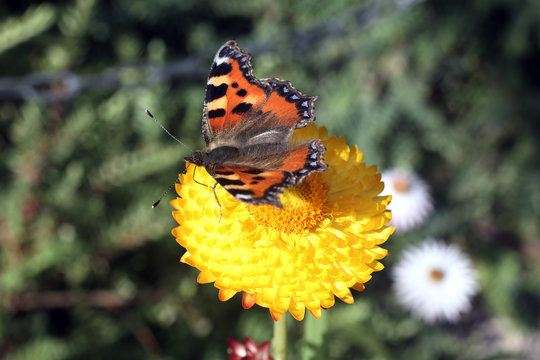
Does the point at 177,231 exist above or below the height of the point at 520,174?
below

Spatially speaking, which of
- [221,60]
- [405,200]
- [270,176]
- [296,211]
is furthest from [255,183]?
[405,200]

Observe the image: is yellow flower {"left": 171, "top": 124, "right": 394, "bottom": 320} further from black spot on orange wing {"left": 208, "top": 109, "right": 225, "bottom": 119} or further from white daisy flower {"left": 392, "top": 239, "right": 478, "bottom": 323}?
white daisy flower {"left": 392, "top": 239, "right": 478, "bottom": 323}

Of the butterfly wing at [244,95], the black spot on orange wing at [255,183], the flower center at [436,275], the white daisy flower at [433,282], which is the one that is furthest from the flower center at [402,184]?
the black spot on orange wing at [255,183]

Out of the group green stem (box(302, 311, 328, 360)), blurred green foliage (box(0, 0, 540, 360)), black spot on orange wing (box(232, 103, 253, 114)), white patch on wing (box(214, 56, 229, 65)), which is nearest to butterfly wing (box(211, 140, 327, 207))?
black spot on orange wing (box(232, 103, 253, 114))

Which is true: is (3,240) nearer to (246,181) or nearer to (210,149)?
(210,149)

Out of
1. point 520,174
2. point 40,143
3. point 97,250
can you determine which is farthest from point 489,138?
point 40,143

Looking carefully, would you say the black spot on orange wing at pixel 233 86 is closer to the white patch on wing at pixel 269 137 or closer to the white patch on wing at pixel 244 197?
the white patch on wing at pixel 269 137
